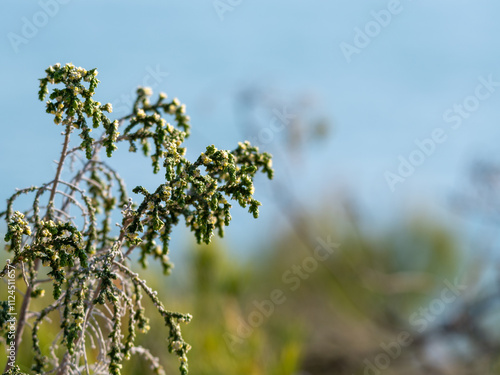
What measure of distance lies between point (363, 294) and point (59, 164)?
5.78 metres

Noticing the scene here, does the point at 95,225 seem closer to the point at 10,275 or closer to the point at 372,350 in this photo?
the point at 10,275
